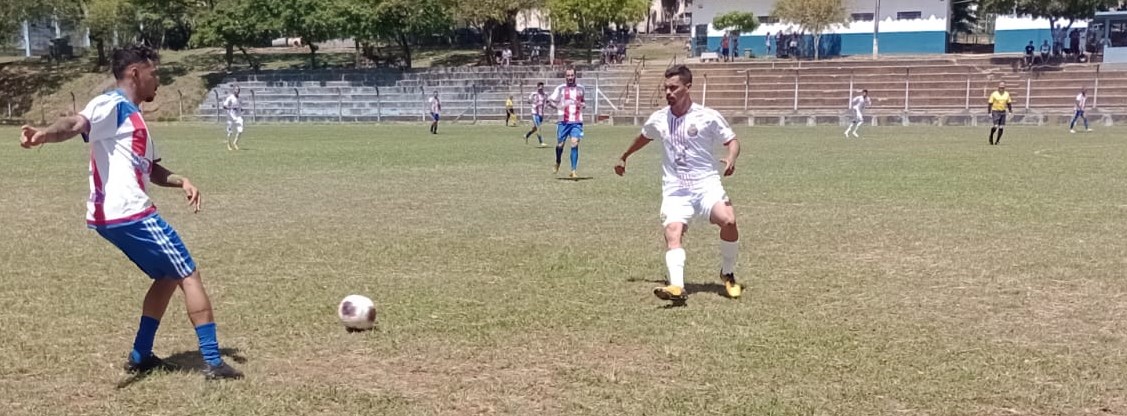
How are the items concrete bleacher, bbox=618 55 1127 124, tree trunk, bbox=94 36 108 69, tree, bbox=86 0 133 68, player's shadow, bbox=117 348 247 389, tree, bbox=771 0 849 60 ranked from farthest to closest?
1. tree trunk, bbox=94 36 108 69
2. tree, bbox=86 0 133 68
3. tree, bbox=771 0 849 60
4. concrete bleacher, bbox=618 55 1127 124
5. player's shadow, bbox=117 348 247 389

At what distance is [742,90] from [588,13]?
14.1 m

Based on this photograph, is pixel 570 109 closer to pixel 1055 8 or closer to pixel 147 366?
pixel 147 366

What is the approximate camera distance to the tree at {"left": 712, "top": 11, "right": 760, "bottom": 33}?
198ft

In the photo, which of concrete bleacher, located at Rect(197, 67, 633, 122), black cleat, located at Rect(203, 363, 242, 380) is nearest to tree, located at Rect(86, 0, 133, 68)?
concrete bleacher, located at Rect(197, 67, 633, 122)

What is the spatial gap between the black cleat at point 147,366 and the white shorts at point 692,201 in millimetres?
3843

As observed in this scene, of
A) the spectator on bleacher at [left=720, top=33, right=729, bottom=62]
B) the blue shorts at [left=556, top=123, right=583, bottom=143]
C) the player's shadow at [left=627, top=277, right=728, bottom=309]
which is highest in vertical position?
the spectator on bleacher at [left=720, top=33, right=729, bottom=62]

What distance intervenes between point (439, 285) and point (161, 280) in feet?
9.37

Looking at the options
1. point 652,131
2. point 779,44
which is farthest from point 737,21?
point 652,131

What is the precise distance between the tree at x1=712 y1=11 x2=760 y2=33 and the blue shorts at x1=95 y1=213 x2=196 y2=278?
57621 millimetres

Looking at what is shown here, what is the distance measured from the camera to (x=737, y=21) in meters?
60.5

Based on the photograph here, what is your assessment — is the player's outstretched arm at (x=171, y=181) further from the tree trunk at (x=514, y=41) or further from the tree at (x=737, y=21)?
the tree trunk at (x=514, y=41)

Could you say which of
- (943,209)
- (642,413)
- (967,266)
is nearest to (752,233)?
(967,266)

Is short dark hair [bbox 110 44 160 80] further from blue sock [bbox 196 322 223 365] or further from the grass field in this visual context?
the grass field

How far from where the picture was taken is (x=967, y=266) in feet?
29.0
